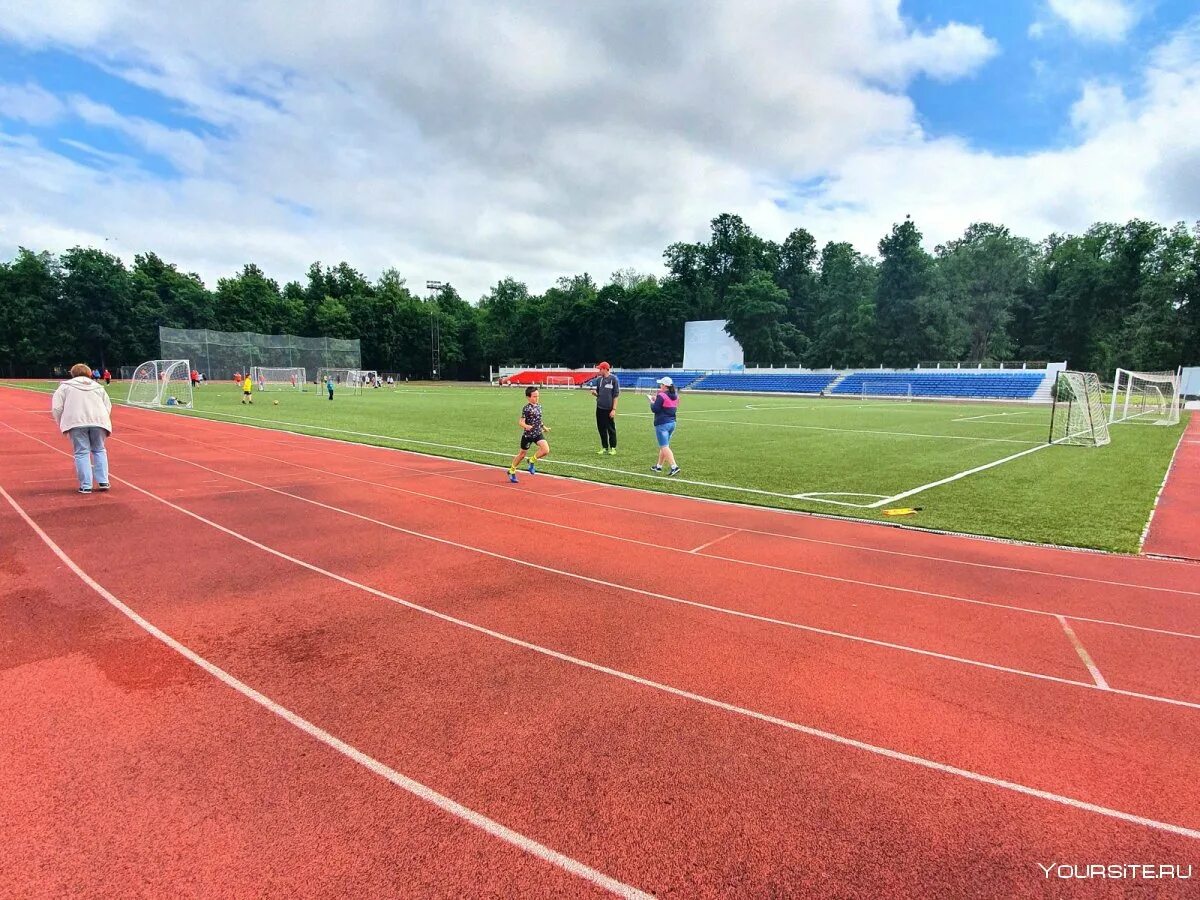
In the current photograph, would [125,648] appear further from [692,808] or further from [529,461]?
[529,461]

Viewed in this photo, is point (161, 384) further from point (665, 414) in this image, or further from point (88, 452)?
point (665, 414)

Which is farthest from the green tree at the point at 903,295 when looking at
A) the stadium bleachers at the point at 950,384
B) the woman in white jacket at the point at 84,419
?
the woman in white jacket at the point at 84,419

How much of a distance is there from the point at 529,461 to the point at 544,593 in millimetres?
7042

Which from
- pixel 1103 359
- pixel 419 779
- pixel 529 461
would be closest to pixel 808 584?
pixel 419 779

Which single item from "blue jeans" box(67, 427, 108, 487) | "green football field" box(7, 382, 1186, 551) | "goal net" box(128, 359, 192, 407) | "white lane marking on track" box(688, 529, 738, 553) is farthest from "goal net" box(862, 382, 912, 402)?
"blue jeans" box(67, 427, 108, 487)

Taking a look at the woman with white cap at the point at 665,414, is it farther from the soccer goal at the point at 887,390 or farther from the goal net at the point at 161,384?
the soccer goal at the point at 887,390

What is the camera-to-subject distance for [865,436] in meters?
20.8

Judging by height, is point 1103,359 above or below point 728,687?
above

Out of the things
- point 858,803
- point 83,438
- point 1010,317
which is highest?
point 1010,317

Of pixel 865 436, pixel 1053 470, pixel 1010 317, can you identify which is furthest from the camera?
pixel 1010 317

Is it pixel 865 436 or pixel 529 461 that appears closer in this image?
pixel 529 461

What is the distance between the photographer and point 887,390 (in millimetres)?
59469

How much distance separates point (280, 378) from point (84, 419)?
2021 inches

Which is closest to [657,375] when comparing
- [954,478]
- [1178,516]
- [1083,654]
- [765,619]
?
[954,478]
